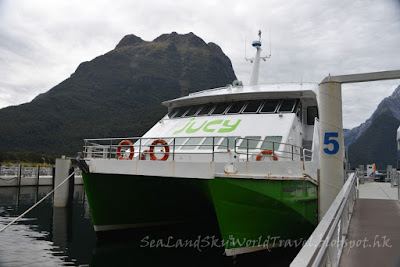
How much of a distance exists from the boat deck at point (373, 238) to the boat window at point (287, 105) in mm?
3826

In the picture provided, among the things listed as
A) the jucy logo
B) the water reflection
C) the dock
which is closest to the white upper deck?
the jucy logo

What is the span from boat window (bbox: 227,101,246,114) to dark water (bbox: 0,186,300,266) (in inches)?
168

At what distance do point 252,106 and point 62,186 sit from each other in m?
11.8

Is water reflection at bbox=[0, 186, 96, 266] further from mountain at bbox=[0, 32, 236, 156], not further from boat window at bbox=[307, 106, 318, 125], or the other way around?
mountain at bbox=[0, 32, 236, 156]

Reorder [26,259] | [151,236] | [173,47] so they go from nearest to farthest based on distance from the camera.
Result: 1. [26,259]
2. [151,236]
3. [173,47]

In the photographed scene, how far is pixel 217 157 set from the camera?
8.82m

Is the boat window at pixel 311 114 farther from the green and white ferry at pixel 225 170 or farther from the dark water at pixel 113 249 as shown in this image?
the dark water at pixel 113 249

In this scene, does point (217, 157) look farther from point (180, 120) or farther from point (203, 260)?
point (180, 120)

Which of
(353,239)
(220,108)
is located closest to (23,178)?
(220,108)

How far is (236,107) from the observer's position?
11984 mm

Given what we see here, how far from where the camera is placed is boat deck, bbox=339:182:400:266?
4505mm

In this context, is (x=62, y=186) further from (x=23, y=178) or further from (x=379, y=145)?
(x=379, y=145)

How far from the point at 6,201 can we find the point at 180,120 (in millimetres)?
13287

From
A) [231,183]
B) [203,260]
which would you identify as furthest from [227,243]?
[203,260]
